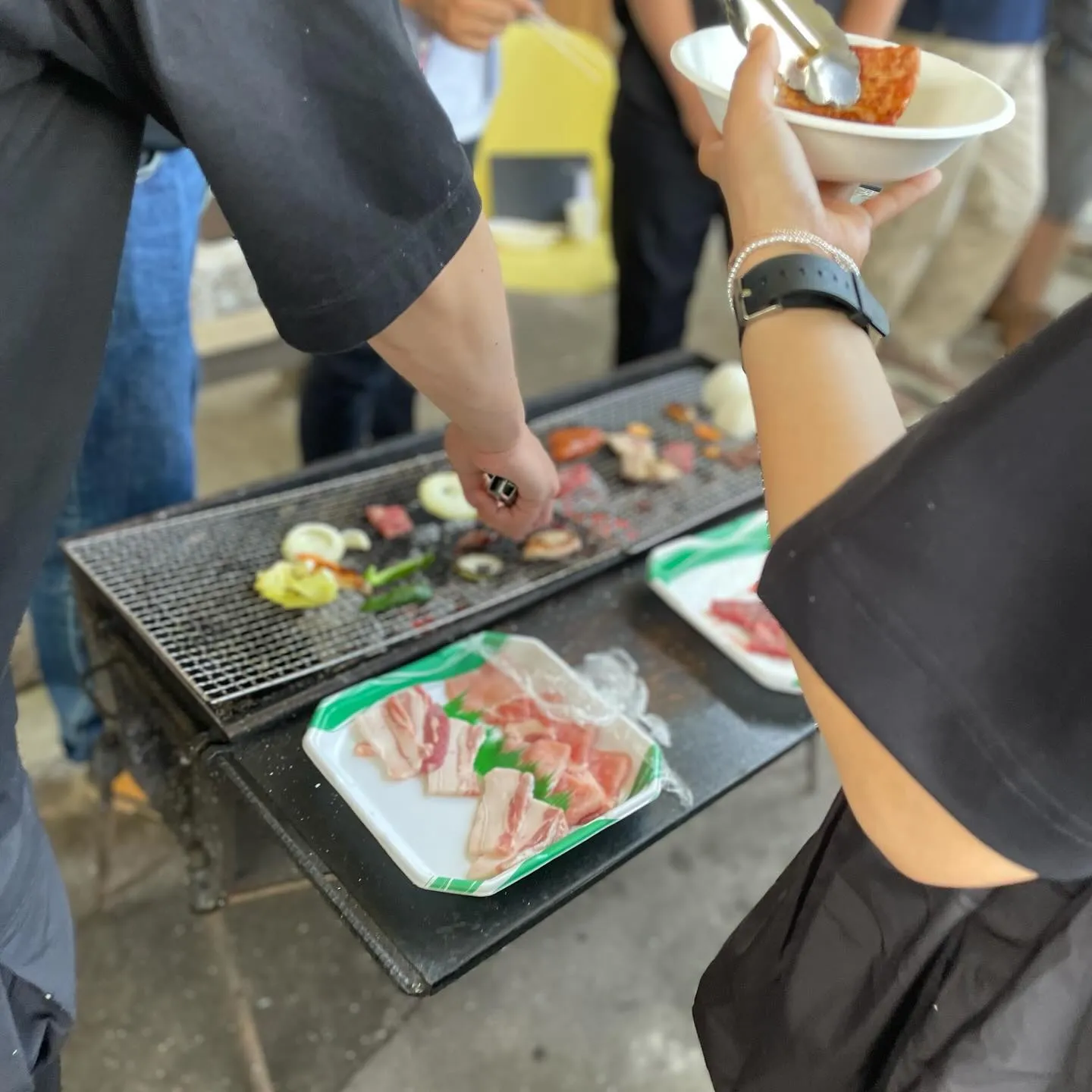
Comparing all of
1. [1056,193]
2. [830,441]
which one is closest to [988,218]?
[1056,193]

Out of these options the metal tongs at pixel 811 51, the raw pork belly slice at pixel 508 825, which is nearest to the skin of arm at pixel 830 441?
the metal tongs at pixel 811 51

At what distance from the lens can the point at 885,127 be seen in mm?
758

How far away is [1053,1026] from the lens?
63 cm

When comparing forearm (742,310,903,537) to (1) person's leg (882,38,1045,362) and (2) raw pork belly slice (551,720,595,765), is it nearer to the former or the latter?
(2) raw pork belly slice (551,720,595,765)

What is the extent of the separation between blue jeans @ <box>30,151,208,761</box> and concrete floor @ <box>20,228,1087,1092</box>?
338mm

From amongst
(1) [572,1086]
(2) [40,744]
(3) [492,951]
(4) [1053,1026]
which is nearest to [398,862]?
(3) [492,951]

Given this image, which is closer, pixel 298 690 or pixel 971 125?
pixel 971 125

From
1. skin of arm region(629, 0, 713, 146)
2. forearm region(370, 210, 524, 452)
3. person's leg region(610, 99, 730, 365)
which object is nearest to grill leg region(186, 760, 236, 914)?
forearm region(370, 210, 524, 452)

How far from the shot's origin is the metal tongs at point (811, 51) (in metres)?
0.82

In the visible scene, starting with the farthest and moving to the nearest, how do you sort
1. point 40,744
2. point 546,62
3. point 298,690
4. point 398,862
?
point 546,62 → point 40,744 → point 298,690 → point 398,862

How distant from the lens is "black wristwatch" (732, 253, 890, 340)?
22.4 inches

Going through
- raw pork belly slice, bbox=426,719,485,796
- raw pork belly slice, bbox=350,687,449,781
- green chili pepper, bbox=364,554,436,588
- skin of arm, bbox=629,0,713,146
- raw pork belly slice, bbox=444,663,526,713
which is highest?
skin of arm, bbox=629,0,713,146

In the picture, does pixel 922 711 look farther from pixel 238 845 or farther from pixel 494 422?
pixel 238 845

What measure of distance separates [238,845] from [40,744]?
78 centimetres
